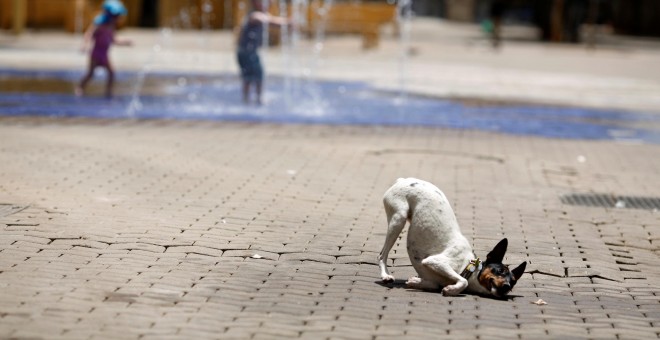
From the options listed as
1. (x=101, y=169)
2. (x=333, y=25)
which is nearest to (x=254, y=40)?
(x=101, y=169)

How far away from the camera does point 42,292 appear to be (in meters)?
6.53

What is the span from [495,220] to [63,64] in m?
17.1

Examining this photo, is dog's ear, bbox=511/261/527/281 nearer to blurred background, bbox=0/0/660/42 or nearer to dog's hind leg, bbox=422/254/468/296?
dog's hind leg, bbox=422/254/468/296

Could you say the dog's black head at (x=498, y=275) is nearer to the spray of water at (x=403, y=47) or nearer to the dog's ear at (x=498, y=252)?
the dog's ear at (x=498, y=252)

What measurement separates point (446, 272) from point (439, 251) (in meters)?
0.16

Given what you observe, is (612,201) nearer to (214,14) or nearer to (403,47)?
(403,47)

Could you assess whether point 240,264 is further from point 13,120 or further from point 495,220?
point 13,120

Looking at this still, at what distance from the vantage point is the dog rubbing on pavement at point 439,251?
6.98 meters

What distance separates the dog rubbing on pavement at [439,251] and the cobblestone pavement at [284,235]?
3.9 inches

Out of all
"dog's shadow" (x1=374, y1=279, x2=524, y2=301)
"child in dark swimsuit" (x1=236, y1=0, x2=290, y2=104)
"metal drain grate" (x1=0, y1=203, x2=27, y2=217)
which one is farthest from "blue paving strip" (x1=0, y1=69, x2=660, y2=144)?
"dog's shadow" (x1=374, y1=279, x2=524, y2=301)

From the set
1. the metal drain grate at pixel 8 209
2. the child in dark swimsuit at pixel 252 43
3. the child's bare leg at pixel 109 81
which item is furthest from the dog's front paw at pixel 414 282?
the child's bare leg at pixel 109 81

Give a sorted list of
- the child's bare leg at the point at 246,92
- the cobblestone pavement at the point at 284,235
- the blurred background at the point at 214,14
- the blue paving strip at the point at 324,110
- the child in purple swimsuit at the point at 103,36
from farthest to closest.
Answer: the blurred background at the point at 214,14
the child's bare leg at the point at 246,92
the child in purple swimsuit at the point at 103,36
the blue paving strip at the point at 324,110
the cobblestone pavement at the point at 284,235

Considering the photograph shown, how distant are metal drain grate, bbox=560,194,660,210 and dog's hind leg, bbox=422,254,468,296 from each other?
3.90 m

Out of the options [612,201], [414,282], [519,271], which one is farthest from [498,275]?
[612,201]
